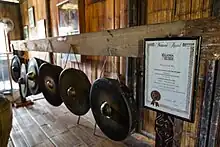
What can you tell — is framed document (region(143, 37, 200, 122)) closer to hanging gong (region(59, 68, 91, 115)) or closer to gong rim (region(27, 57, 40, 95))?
hanging gong (region(59, 68, 91, 115))

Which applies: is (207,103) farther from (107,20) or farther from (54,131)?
(54,131)

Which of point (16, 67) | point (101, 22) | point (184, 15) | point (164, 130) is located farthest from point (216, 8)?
point (16, 67)

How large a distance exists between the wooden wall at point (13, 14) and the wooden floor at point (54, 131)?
3.62 meters

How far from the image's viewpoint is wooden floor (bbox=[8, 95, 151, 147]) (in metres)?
2.10

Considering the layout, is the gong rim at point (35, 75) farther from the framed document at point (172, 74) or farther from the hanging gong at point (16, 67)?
the framed document at point (172, 74)

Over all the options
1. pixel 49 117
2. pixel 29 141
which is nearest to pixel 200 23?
pixel 29 141

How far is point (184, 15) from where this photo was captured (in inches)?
62.2

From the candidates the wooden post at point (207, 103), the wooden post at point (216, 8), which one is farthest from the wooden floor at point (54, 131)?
the wooden post at point (216, 8)

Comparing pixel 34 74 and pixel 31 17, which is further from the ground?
pixel 31 17

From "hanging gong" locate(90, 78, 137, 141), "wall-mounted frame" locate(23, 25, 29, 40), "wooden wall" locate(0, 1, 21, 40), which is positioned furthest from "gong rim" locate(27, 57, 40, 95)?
"wooden wall" locate(0, 1, 21, 40)

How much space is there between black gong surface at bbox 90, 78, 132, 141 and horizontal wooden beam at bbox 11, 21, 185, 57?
0.29 meters

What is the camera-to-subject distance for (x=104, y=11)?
238 centimetres

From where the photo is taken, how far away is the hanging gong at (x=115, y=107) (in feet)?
4.41

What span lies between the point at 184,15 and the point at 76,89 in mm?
1363
